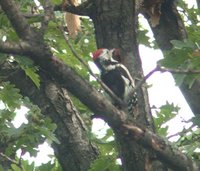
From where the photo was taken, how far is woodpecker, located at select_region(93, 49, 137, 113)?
4.63 m

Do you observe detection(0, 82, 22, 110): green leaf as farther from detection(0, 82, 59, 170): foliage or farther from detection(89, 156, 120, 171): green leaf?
detection(89, 156, 120, 171): green leaf

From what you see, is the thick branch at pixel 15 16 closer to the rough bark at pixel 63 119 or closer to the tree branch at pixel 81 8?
the tree branch at pixel 81 8

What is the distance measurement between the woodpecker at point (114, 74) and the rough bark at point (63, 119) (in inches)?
21.9

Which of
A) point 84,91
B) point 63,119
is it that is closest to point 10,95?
point 63,119

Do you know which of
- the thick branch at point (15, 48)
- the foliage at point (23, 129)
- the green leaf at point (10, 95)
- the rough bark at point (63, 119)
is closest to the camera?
the thick branch at point (15, 48)

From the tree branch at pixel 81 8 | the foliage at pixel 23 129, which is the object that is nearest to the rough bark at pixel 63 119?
the foliage at pixel 23 129

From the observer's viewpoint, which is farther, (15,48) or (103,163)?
(103,163)

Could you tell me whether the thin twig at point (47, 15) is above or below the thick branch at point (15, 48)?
above

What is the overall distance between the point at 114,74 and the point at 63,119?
0.73m

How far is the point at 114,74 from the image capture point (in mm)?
4863

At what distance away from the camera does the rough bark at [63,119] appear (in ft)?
17.4

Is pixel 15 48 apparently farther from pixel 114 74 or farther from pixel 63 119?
pixel 63 119

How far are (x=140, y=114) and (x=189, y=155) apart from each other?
0.59 meters

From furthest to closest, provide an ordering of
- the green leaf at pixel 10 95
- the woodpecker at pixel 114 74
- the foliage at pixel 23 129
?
the green leaf at pixel 10 95, the foliage at pixel 23 129, the woodpecker at pixel 114 74
